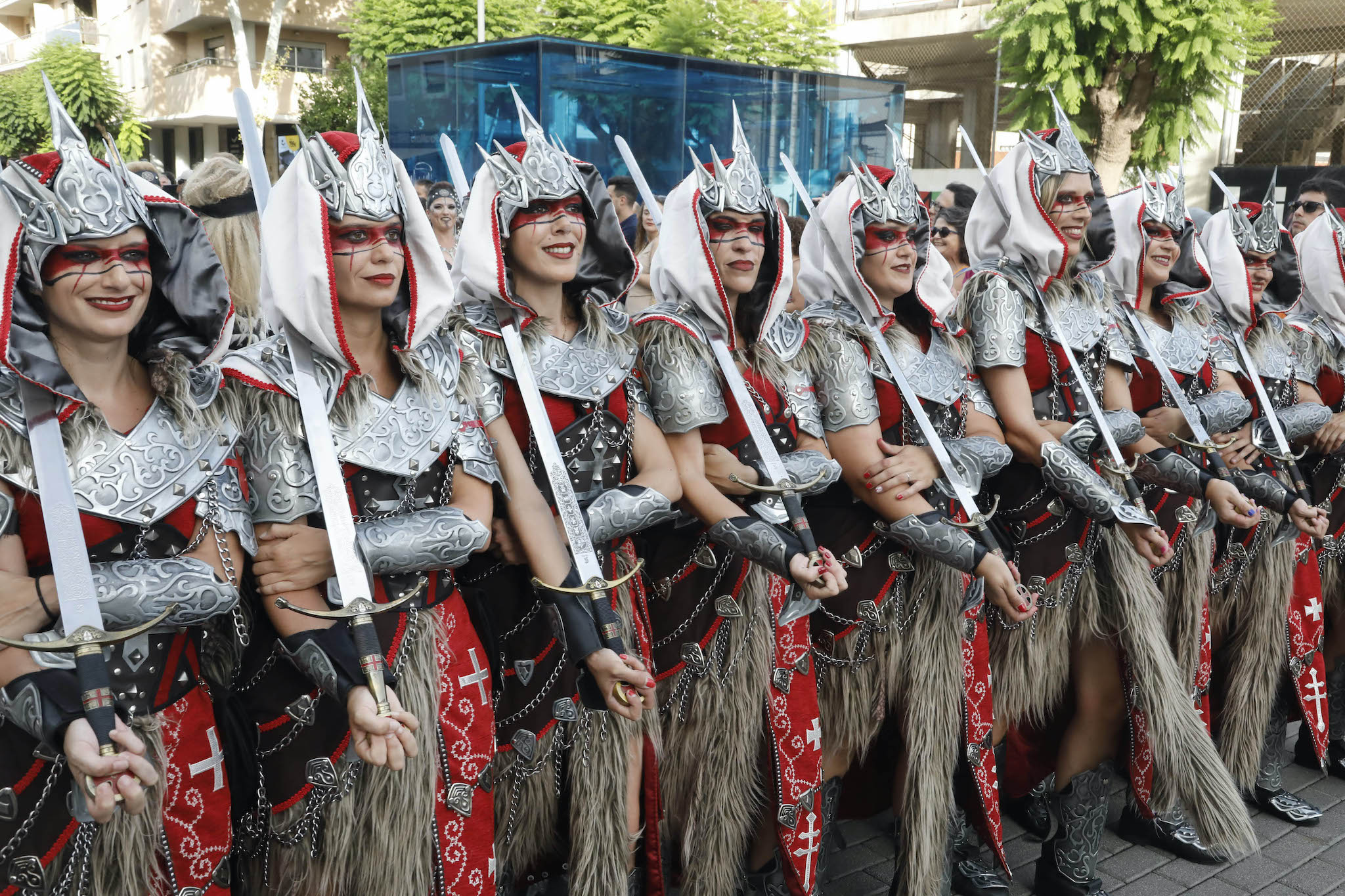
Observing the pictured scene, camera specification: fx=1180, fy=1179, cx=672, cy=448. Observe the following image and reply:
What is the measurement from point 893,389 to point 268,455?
5.15 feet

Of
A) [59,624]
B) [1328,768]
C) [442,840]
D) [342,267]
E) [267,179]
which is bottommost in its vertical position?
[1328,768]

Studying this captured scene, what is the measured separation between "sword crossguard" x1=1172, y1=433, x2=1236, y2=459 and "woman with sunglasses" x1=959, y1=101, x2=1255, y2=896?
0.25 feet

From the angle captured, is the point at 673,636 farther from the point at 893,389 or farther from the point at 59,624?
the point at 59,624

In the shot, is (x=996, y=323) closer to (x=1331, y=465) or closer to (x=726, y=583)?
(x=726, y=583)

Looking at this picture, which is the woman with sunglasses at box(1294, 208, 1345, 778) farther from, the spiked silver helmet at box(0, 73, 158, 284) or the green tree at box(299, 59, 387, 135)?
the green tree at box(299, 59, 387, 135)

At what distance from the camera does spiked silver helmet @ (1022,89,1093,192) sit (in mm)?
3320

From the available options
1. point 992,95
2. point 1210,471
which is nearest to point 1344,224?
point 1210,471

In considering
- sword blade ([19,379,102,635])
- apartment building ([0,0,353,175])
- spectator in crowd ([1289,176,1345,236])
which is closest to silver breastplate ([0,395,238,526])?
sword blade ([19,379,102,635])

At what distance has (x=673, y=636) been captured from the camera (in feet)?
9.11

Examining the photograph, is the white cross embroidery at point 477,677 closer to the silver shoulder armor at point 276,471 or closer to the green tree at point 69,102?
the silver shoulder armor at point 276,471

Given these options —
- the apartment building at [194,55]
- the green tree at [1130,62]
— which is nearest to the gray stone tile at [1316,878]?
the green tree at [1130,62]

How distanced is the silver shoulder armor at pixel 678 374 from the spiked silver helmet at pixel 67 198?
3.79 feet

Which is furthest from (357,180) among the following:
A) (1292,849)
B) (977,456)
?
(1292,849)

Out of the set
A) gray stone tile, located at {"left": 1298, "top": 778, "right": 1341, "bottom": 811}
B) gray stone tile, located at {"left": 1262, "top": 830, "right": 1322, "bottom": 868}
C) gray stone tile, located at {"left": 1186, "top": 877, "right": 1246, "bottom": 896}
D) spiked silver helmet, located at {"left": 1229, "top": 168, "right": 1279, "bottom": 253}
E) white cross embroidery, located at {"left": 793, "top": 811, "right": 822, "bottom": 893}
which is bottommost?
gray stone tile, located at {"left": 1298, "top": 778, "right": 1341, "bottom": 811}
